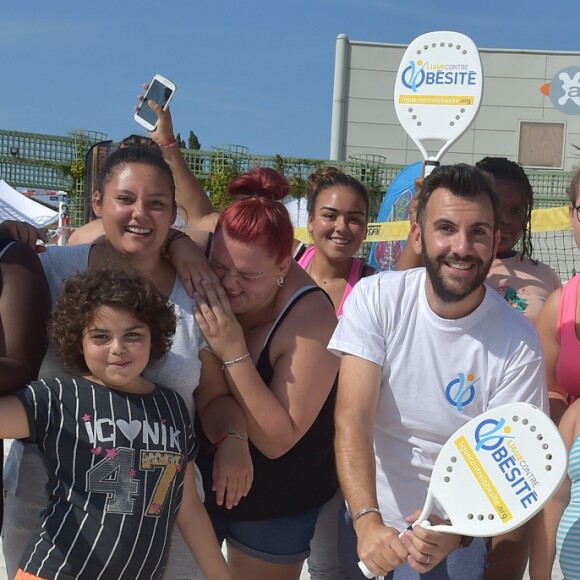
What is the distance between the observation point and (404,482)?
3006mm

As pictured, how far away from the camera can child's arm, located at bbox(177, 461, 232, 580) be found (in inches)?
A: 119

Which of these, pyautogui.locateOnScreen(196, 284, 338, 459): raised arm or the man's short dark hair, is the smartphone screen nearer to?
pyautogui.locateOnScreen(196, 284, 338, 459): raised arm

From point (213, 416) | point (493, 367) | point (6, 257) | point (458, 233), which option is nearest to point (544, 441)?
point (493, 367)

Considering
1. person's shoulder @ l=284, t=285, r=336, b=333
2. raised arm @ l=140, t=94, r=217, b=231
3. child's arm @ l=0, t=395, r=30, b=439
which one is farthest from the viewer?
raised arm @ l=140, t=94, r=217, b=231

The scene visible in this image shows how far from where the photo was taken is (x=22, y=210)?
21.0 metres

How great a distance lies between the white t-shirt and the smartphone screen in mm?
1567

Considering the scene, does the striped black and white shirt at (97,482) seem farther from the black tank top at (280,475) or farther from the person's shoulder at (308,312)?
the person's shoulder at (308,312)

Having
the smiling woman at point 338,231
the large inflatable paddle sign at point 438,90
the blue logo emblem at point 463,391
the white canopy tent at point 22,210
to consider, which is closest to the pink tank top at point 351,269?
the smiling woman at point 338,231

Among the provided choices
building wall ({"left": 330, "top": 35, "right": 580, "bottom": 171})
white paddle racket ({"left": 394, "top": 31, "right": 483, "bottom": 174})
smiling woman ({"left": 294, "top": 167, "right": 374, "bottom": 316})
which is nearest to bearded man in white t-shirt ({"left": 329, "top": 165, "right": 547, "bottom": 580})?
white paddle racket ({"left": 394, "top": 31, "right": 483, "bottom": 174})

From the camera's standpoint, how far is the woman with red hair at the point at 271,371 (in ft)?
10.3

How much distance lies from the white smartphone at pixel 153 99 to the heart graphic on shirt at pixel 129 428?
174cm

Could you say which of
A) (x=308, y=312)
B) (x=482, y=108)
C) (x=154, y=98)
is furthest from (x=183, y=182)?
(x=482, y=108)

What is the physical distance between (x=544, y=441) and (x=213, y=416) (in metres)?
1.25

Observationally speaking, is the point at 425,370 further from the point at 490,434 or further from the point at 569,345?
the point at 569,345
